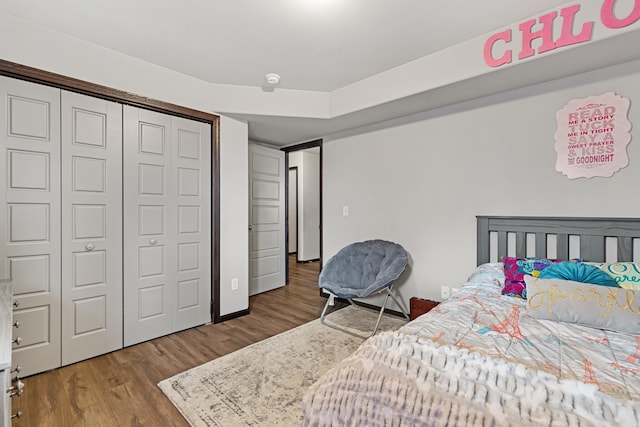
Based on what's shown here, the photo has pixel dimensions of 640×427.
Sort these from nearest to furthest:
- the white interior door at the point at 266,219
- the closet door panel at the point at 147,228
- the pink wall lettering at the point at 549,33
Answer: the pink wall lettering at the point at 549,33
the closet door panel at the point at 147,228
the white interior door at the point at 266,219

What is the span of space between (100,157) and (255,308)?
211cm

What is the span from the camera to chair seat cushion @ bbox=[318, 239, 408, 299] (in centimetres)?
274

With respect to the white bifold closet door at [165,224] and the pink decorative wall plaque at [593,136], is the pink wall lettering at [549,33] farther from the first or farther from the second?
the white bifold closet door at [165,224]

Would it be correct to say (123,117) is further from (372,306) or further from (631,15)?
(631,15)

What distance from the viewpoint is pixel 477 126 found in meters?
2.54

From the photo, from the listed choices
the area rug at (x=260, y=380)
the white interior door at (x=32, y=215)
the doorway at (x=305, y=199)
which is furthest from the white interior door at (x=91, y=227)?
the doorway at (x=305, y=199)

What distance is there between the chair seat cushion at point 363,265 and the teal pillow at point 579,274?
1114 mm

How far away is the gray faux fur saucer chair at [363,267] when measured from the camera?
107 inches

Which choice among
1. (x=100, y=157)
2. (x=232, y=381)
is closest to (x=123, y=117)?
(x=100, y=157)

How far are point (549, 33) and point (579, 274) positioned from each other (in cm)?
147

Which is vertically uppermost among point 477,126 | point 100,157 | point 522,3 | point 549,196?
point 522,3

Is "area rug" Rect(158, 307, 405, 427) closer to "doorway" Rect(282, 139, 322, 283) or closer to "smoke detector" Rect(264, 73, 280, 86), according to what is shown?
"smoke detector" Rect(264, 73, 280, 86)

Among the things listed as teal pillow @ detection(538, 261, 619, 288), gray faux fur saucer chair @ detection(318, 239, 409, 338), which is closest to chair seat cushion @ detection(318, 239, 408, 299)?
gray faux fur saucer chair @ detection(318, 239, 409, 338)

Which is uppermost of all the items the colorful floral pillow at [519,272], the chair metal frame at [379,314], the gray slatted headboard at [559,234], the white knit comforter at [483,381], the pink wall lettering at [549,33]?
the pink wall lettering at [549,33]
